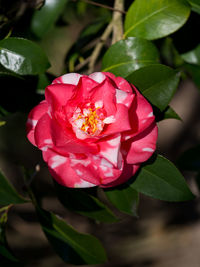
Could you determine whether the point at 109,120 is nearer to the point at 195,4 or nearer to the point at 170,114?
the point at 170,114

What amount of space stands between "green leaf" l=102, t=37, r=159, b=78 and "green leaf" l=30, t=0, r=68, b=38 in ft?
1.24

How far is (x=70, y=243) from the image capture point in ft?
3.32

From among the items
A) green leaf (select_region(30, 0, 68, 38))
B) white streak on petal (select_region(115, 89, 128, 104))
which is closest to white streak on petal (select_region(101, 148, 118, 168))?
white streak on petal (select_region(115, 89, 128, 104))

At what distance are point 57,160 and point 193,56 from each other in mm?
622

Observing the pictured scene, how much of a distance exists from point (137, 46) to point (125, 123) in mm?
299

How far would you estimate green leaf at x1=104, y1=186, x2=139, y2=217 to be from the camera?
2.92 ft

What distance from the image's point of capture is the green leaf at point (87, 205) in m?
0.94

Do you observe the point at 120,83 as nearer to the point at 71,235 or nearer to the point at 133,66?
→ the point at 133,66

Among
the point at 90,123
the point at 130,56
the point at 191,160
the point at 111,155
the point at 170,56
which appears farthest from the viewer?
the point at 170,56

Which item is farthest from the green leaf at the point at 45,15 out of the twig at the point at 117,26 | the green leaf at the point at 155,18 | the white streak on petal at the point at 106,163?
the white streak on petal at the point at 106,163

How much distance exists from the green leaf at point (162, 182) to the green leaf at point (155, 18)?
341 millimetres

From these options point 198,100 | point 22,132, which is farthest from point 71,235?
point 198,100

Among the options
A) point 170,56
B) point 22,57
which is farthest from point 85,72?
point 22,57

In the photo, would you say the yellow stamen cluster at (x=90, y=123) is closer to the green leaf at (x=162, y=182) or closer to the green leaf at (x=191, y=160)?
the green leaf at (x=162, y=182)
